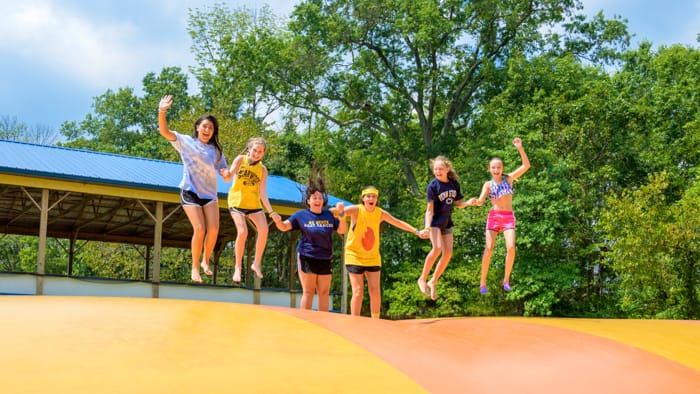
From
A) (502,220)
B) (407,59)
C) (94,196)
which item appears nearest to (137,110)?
(407,59)

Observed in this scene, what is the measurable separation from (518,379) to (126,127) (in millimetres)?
48415

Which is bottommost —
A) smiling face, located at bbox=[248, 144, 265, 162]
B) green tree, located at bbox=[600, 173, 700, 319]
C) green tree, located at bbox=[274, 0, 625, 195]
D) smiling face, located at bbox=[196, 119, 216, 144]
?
green tree, located at bbox=[600, 173, 700, 319]

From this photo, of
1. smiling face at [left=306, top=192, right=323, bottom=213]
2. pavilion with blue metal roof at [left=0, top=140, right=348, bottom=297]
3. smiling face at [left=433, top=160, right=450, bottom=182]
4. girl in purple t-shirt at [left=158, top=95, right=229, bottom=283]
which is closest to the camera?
girl in purple t-shirt at [left=158, top=95, right=229, bottom=283]

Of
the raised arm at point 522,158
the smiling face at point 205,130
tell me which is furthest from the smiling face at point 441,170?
the smiling face at point 205,130

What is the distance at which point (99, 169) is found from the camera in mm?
17844

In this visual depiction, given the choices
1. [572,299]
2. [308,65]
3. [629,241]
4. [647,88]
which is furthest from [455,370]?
[647,88]

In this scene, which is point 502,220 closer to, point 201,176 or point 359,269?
point 359,269

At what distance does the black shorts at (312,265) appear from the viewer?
763cm

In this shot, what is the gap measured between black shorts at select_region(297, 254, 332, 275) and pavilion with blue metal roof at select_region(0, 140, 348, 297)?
32.3ft

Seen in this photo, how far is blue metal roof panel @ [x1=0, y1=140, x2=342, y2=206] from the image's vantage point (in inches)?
644

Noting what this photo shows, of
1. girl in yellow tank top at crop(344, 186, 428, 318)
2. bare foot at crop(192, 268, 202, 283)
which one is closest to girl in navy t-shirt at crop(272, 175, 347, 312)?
girl in yellow tank top at crop(344, 186, 428, 318)

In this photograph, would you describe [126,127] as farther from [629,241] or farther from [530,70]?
[629,241]

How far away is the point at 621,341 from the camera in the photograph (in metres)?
4.71

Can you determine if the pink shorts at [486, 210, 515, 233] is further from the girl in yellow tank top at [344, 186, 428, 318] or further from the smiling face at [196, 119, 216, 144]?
the smiling face at [196, 119, 216, 144]
